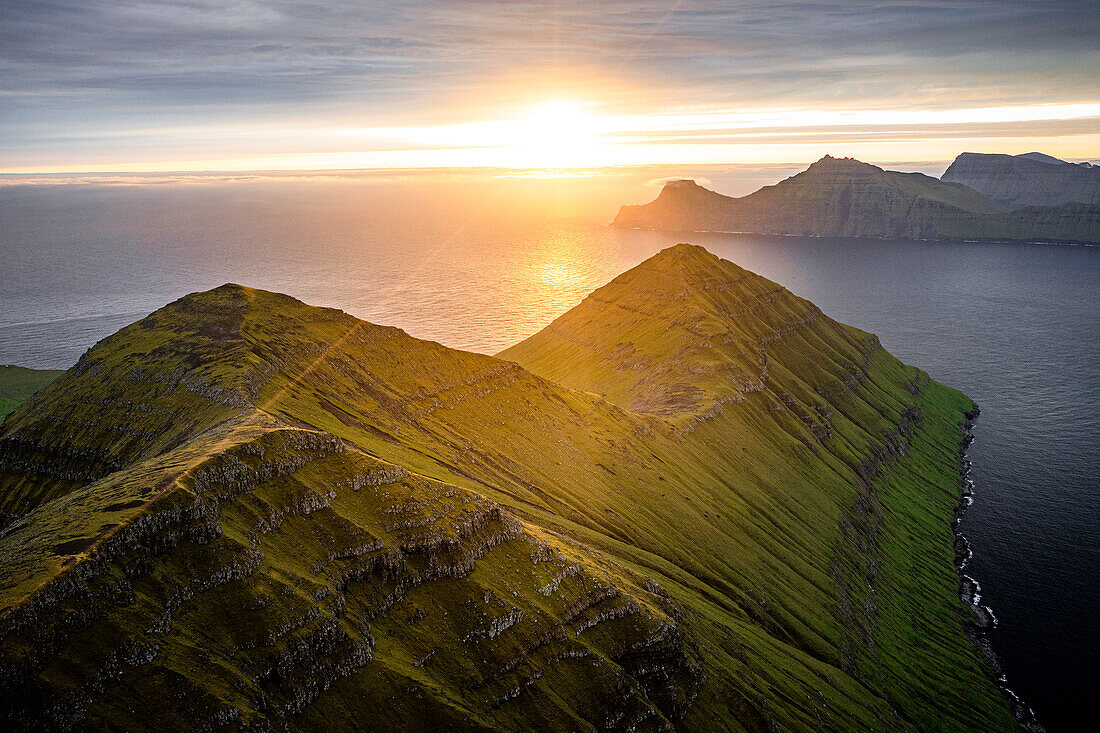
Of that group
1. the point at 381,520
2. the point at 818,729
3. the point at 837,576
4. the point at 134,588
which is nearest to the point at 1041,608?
the point at 837,576

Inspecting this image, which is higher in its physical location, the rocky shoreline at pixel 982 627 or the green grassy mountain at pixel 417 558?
the green grassy mountain at pixel 417 558

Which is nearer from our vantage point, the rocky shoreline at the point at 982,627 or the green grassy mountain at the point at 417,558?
the green grassy mountain at the point at 417,558

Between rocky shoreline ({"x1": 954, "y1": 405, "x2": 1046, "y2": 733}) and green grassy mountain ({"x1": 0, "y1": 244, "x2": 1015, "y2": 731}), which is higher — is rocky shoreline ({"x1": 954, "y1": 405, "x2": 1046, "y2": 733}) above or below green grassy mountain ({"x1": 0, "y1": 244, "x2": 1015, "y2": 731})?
below

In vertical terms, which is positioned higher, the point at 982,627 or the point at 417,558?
the point at 417,558

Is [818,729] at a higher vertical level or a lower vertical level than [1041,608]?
higher

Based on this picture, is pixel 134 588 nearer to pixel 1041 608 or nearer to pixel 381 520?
pixel 381 520

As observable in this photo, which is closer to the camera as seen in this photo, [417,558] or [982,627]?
[417,558]

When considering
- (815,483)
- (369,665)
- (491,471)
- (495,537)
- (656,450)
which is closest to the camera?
(369,665)

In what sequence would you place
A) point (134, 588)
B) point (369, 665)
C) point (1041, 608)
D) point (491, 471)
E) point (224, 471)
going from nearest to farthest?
1. point (134, 588)
2. point (369, 665)
3. point (224, 471)
4. point (491, 471)
5. point (1041, 608)
